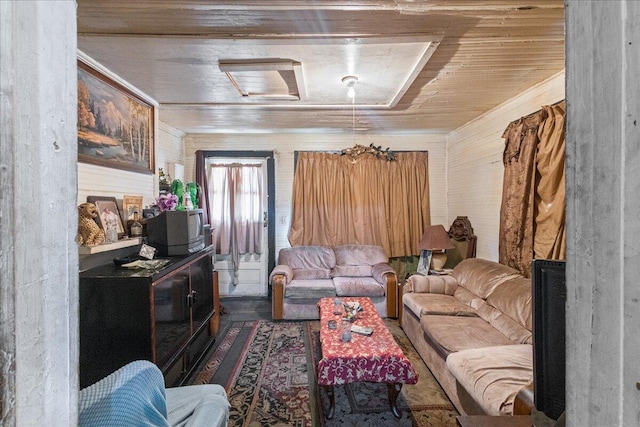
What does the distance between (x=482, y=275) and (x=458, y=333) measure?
2.93 ft

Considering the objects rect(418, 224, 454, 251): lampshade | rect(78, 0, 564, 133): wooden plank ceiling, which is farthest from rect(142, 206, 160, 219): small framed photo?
rect(418, 224, 454, 251): lampshade

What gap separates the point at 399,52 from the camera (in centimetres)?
208

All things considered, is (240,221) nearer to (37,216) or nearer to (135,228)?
(135,228)

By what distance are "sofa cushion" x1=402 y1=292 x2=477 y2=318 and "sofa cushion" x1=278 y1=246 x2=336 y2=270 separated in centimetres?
133

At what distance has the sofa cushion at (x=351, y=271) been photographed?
13.7 feet

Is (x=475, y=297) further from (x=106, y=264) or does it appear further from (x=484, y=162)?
(x=106, y=264)

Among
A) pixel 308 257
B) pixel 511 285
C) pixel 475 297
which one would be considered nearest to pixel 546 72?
pixel 511 285

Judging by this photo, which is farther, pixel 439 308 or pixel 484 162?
pixel 484 162

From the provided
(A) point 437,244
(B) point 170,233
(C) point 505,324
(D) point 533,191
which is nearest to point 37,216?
(B) point 170,233

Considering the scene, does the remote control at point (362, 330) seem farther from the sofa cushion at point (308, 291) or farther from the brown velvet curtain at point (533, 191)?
the brown velvet curtain at point (533, 191)

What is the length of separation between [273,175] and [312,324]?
229 centimetres

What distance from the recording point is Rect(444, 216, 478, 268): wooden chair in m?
3.82

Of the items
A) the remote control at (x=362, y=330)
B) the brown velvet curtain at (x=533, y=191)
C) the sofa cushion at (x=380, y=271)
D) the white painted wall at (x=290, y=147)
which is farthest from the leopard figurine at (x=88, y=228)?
the brown velvet curtain at (x=533, y=191)

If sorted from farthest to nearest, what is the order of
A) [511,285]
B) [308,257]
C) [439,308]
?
1. [308,257]
2. [439,308]
3. [511,285]
